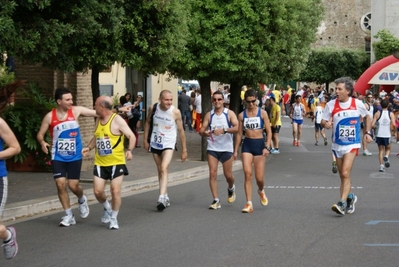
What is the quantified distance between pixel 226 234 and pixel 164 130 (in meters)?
3.11

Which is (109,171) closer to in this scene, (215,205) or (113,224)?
(113,224)

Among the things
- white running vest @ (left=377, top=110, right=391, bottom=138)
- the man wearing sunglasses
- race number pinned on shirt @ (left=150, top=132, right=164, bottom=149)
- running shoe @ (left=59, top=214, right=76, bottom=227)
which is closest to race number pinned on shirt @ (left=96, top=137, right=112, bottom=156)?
running shoe @ (left=59, top=214, right=76, bottom=227)

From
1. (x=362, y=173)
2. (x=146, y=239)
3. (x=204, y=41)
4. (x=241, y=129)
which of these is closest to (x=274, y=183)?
(x=362, y=173)

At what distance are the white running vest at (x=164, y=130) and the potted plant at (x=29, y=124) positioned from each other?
483 cm

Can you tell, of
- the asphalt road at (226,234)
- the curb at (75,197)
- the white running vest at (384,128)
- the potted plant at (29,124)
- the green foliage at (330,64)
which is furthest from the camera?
the green foliage at (330,64)

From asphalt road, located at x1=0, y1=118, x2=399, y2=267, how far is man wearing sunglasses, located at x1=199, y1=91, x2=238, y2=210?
48 cm

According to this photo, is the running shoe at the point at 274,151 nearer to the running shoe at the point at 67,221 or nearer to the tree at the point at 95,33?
the tree at the point at 95,33

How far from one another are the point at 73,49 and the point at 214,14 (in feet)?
24.3

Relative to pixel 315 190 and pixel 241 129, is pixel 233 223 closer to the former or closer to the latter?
pixel 241 129

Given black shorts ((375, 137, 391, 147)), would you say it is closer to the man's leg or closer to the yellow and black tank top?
the man's leg

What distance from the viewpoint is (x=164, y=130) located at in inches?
527

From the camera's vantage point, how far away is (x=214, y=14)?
22.1 meters

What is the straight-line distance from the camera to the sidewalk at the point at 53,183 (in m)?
13.0

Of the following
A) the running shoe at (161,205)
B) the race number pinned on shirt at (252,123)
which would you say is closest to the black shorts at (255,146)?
the race number pinned on shirt at (252,123)
